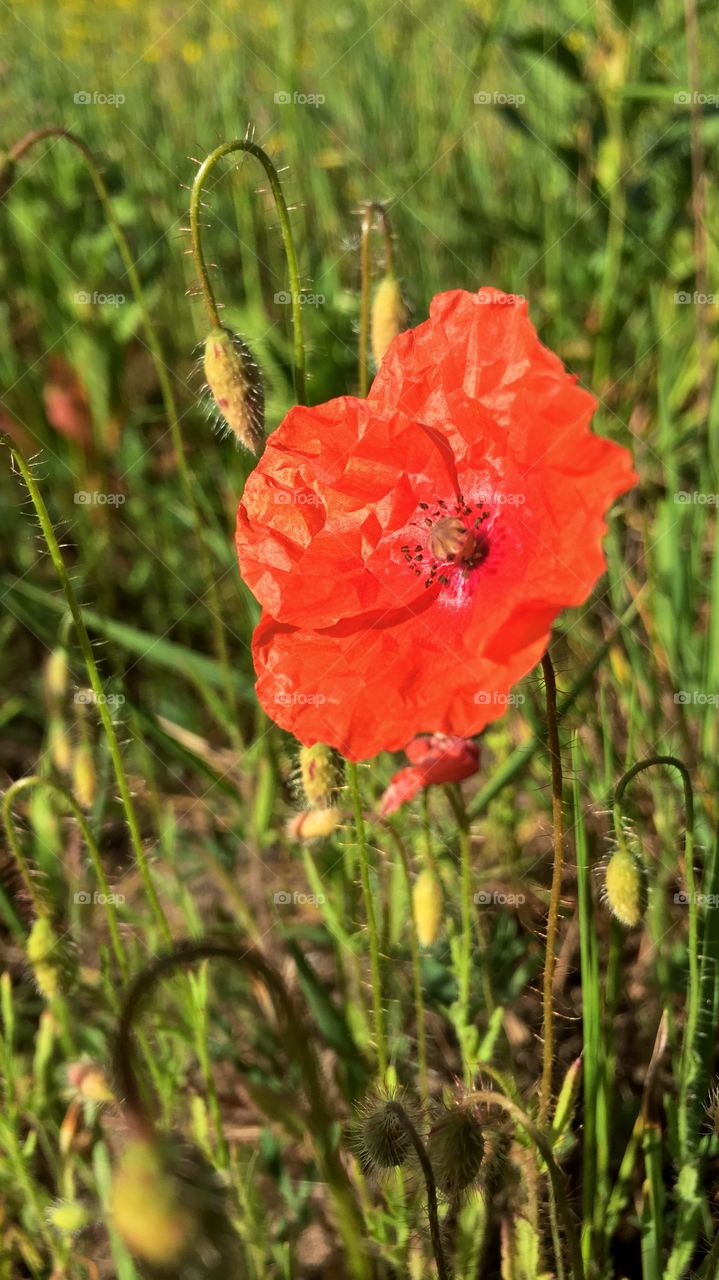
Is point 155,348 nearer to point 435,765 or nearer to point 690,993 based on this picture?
point 435,765

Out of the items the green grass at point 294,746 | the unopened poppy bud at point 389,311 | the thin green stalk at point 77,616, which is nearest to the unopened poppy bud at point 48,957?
the green grass at point 294,746

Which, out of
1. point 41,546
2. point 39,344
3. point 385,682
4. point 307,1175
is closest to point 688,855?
point 385,682

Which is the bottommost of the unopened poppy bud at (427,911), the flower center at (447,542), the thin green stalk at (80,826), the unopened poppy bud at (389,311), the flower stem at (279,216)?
the unopened poppy bud at (427,911)

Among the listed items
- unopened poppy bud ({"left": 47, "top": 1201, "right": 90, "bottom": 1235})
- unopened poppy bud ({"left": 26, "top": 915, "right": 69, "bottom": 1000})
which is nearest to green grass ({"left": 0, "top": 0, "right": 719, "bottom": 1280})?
unopened poppy bud ({"left": 26, "top": 915, "right": 69, "bottom": 1000})

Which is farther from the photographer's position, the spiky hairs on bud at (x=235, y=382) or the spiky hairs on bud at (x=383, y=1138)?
the spiky hairs on bud at (x=235, y=382)

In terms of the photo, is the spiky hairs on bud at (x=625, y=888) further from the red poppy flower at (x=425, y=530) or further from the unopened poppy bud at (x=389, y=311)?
the unopened poppy bud at (x=389, y=311)

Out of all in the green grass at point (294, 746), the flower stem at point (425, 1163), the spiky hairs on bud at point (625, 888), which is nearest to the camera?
the flower stem at point (425, 1163)
